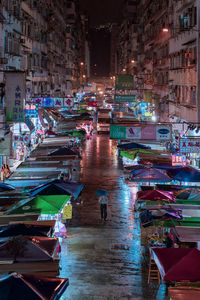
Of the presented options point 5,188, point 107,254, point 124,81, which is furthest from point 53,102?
point 107,254

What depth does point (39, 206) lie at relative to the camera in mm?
16547

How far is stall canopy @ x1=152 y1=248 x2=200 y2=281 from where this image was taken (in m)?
11.2

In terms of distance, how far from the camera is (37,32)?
50.6m

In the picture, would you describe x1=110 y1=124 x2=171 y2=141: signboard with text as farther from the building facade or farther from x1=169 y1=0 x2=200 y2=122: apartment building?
x1=169 y1=0 x2=200 y2=122: apartment building

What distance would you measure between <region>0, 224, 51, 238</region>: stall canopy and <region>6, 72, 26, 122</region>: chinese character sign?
42.8 ft

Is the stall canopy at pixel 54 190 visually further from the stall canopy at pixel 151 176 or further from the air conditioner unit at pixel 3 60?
the air conditioner unit at pixel 3 60

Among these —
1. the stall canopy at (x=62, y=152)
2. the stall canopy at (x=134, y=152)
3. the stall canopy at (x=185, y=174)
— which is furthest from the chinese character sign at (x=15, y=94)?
the stall canopy at (x=185, y=174)

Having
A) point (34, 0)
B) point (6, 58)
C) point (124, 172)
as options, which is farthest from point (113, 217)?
point (34, 0)

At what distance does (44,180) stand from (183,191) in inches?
252

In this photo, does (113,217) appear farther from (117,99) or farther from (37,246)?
(117,99)

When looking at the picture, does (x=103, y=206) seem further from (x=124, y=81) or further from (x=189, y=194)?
(x=124, y=81)

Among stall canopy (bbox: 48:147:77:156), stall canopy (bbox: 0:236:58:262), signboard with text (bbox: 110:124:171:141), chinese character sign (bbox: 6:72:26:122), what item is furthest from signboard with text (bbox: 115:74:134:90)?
stall canopy (bbox: 0:236:58:262)

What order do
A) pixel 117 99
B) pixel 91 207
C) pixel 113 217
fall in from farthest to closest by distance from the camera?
pixel 117 99 < pixel 91 207 < pixel 113 217

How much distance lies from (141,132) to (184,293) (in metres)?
17.0
